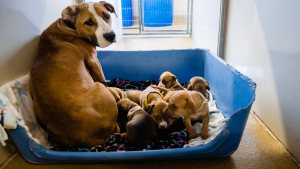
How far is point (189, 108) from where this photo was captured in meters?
1.78

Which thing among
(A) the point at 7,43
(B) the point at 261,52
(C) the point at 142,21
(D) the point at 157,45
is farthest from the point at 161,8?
(A) the point at 7,43

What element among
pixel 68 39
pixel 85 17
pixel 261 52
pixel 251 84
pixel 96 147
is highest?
pixel 85 17

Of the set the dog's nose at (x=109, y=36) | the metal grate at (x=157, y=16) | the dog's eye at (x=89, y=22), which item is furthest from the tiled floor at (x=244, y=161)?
the metal grate at (x=157, y=16)

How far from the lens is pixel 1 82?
5.65 ft

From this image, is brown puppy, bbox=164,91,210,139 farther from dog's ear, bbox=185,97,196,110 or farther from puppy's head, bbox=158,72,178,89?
puppy's head, bbox=158,72,178,89

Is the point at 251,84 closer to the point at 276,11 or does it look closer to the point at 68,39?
the point at 276,11

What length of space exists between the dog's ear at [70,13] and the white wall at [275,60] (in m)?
1.74

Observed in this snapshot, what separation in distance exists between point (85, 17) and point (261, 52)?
168 cm

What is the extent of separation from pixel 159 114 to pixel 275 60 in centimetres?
110

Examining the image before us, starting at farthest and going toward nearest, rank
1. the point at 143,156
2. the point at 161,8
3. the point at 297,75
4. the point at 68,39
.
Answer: the point at 161,8 → the point at 68,39 → the point at 297,75 → the point at 143,156

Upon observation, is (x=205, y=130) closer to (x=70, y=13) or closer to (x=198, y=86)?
(x=198, y=86)

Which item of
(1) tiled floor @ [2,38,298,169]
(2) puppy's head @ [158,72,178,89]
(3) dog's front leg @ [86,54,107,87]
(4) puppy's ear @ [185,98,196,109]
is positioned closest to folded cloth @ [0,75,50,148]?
(1) tiled floor @ [2,38,298,169]

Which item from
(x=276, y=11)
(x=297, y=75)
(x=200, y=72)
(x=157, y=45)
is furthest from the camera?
(x=157, y=45)

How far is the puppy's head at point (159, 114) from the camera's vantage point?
1.94 meters
